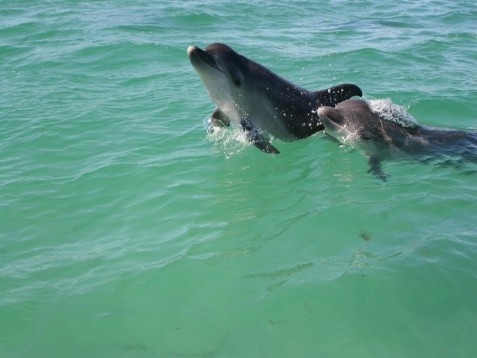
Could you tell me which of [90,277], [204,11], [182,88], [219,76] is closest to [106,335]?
[90,277]

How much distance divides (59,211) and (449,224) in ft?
17.8

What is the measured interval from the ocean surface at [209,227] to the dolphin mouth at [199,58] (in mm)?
1568

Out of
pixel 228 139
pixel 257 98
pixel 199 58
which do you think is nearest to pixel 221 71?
pixel 199 58

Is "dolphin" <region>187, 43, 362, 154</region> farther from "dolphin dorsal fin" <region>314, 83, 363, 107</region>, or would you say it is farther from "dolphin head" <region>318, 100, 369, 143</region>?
"dolphin head" <region>318, 100, 369, 143</region>

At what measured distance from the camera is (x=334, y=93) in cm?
1037

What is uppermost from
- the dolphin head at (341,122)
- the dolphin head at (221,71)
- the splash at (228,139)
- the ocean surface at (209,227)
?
the dolphin head at (221,71)

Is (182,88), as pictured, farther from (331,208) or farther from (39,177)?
(331,208)

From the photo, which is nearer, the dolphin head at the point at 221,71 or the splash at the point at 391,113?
the dolphin head at the point at 221,71

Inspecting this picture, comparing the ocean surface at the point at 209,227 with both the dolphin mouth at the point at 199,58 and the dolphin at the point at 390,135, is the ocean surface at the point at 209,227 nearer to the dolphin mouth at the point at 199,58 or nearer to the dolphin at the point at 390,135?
the dolphin at the point at 390,135

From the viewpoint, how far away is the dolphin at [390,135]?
9.55 meters

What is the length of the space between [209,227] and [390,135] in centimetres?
412

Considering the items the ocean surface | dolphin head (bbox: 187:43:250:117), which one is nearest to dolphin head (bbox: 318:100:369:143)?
the ocean surface

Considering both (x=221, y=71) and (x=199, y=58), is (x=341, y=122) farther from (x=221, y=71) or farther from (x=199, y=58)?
(x=199, y=58)

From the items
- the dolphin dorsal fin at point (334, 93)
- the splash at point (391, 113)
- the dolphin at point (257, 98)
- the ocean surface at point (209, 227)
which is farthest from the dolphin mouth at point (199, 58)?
the splash at point (391, 113)
